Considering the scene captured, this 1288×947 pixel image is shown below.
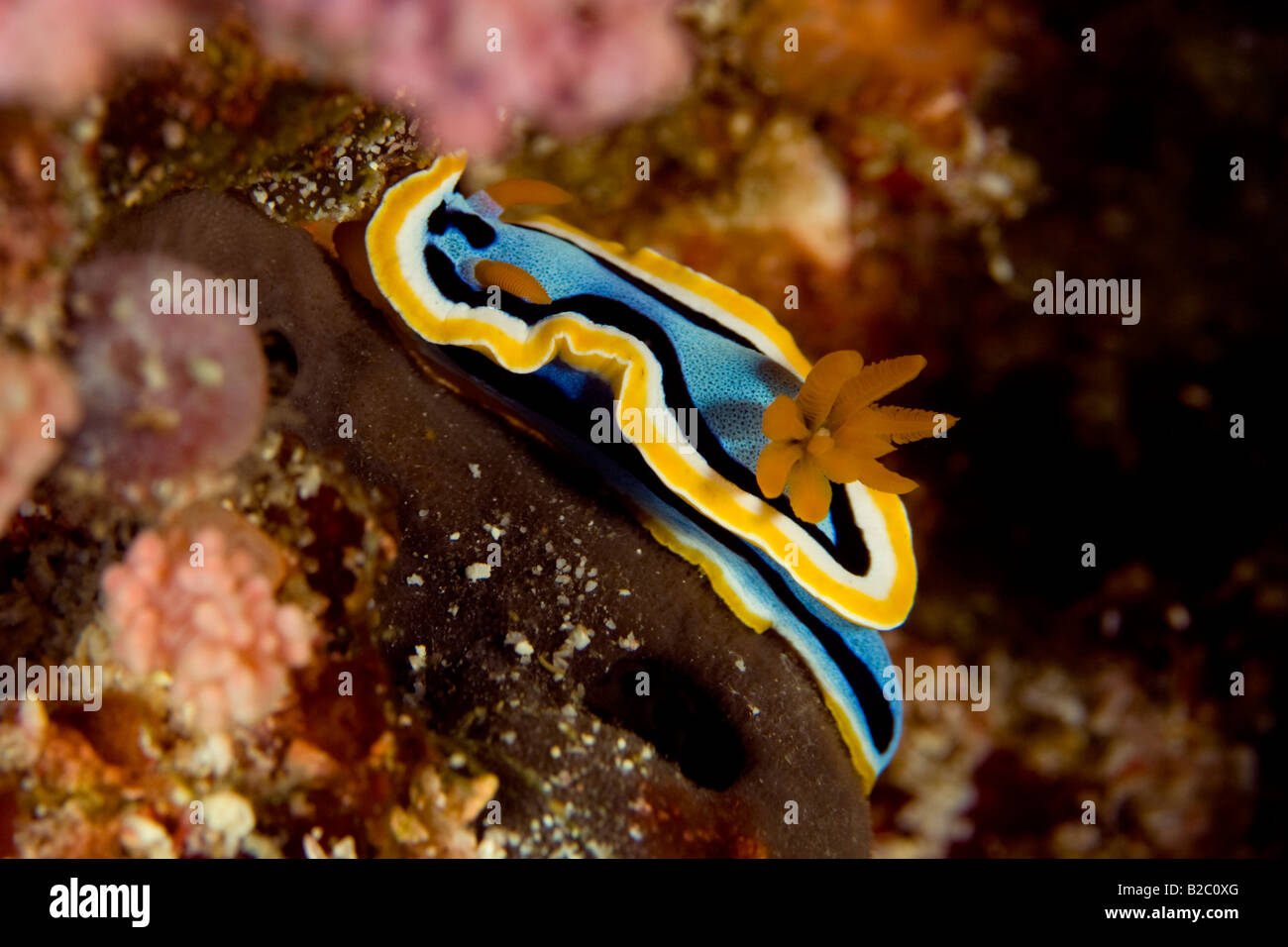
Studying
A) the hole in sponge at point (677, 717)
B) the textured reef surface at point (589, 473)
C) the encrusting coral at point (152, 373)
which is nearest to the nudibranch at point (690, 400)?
the textured reef surface at point (589, 473)

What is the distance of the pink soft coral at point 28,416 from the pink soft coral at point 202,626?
0.31m

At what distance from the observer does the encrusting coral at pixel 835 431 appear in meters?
2.40

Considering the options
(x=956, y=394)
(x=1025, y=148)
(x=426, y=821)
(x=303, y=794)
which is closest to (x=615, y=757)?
(x=426, y=821)

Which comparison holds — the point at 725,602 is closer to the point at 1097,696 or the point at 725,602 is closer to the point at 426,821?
the point at 426,821

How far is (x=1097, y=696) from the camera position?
12.5 ft

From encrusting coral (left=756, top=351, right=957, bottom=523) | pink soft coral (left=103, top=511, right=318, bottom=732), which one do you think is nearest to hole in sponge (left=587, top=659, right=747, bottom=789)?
encrusting coral (left=756, top=351, right=957, bottom=523)

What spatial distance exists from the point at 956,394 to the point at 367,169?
102 inches

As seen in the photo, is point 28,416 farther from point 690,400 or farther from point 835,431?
point 835,431

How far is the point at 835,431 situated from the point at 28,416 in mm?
1966

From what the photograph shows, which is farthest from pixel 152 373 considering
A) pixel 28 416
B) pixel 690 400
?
pixel 690 400

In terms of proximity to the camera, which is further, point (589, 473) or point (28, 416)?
point (589, 473)

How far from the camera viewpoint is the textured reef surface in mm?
1862

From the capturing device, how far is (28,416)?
1626 mm

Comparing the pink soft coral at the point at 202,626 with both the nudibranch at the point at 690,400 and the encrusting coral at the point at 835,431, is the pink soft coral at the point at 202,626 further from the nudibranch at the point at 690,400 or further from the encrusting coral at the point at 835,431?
the encrusting coral at the point at 835,431
